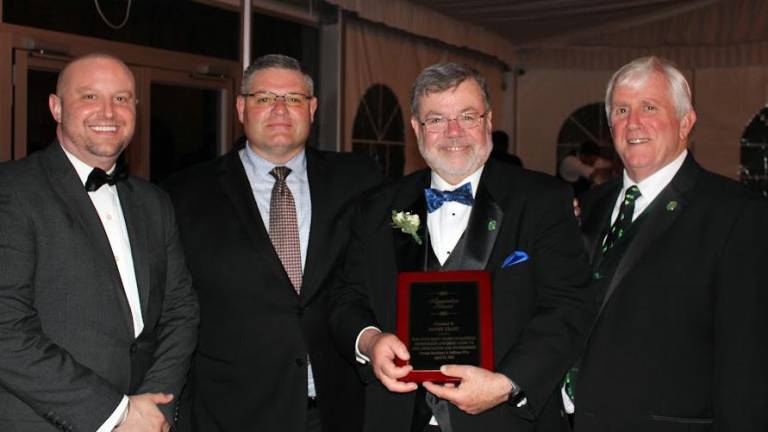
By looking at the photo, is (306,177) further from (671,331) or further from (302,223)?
(671,331)

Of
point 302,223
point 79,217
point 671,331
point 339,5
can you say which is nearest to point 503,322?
point 671,331

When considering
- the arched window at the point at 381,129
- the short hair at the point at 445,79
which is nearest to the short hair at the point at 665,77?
the short hair at the point at 445,79

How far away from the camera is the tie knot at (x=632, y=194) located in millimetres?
2924

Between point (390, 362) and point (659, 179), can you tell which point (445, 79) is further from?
point (390, 362)

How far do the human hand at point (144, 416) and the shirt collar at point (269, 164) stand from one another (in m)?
1.08

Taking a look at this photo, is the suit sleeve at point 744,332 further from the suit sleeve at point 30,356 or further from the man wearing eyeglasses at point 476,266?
the suit sleeve at point 30,356

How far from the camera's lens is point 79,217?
9.00 ft

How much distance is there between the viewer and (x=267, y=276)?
3.29 meters

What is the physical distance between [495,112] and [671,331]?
9.08 metres

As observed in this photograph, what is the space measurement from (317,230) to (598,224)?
3.69ft

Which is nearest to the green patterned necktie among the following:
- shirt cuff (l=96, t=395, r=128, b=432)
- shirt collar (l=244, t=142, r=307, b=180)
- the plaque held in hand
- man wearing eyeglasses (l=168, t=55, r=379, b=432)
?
the plaque held in hand

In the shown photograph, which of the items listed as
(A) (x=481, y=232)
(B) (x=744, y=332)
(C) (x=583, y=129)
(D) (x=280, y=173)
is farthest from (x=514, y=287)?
(C) (x=583, y=129)

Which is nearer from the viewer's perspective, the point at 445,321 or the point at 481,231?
the point at 445,321

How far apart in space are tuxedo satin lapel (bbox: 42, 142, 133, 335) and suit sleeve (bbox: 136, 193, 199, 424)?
0.22 metres
